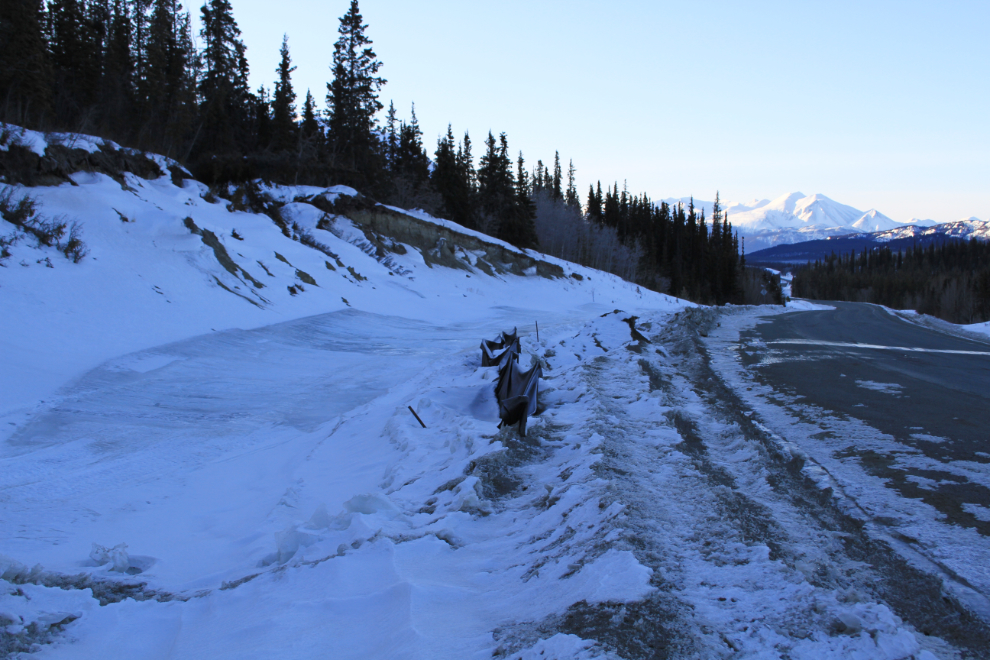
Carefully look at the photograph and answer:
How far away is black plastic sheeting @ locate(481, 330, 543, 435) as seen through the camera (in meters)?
5.99

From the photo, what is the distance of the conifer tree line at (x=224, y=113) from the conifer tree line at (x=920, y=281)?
147ft

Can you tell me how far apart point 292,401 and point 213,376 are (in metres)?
1.66

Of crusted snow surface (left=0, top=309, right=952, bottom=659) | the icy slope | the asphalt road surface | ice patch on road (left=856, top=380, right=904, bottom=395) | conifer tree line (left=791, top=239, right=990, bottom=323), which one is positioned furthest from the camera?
conifer tree line (left=791, top=239, right=990, bottom=323)

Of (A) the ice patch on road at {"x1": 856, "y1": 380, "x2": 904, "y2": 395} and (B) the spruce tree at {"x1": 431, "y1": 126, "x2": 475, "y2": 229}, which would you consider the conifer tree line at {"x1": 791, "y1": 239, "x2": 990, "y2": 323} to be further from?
(A) the ice patch on road at {"x1": 856, "y1": 380, "x2": 904, "y2": 395}

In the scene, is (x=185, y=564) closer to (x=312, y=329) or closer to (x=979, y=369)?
(x=312, y=329)

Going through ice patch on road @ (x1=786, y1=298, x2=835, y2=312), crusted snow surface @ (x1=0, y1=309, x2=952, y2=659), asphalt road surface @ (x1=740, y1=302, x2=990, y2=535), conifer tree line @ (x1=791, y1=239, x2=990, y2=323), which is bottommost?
crusted snow surface @ (x1=0, y1=309, x2=952, y2=659)

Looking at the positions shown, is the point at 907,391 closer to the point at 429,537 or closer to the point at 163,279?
A: the point at 429,537

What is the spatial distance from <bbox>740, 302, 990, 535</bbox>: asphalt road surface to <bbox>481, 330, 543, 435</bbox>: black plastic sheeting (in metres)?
3.16

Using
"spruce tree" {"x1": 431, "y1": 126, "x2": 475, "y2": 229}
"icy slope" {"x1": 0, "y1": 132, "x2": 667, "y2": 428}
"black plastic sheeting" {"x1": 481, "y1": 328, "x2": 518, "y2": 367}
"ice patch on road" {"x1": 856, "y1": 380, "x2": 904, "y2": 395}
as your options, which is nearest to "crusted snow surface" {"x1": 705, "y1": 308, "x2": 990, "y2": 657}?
"ice patch on road" {"x1": 856, "y1": 380, "x2": 904, "y2": 395}

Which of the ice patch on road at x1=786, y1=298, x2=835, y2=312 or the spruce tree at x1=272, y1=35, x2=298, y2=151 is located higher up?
the spruce tree at x1=272, y1=35, x2=298, y2=151

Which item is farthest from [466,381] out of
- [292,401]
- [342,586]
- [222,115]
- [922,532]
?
[222,115]

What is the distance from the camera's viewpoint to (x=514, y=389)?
7.06 meters

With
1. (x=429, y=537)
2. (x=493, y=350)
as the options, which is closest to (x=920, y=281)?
(x=493, y=350)

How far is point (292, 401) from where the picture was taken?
8.91 meters
